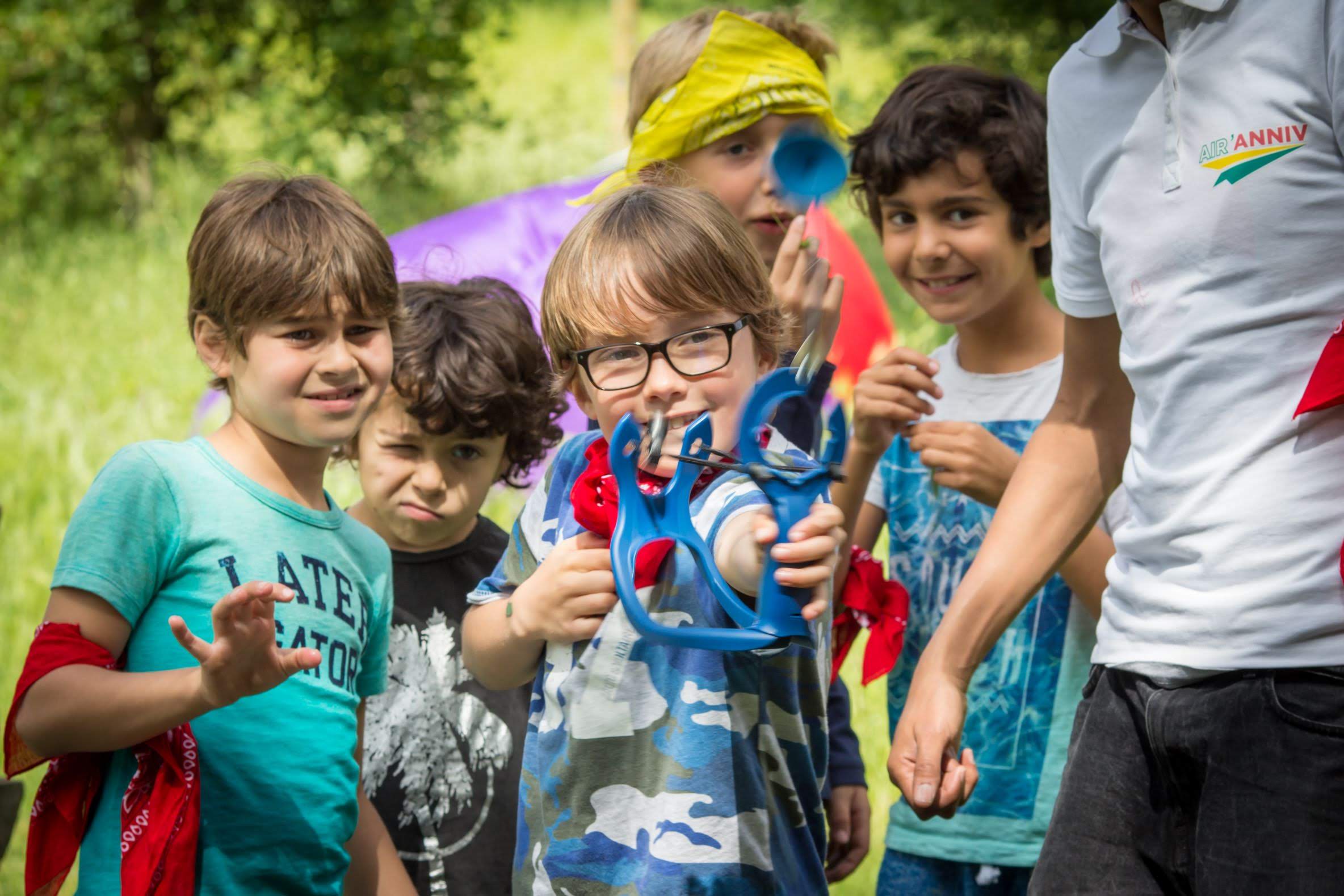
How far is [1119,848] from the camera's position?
188 centimetres

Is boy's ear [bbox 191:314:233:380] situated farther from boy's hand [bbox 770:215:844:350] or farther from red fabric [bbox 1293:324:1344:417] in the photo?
red fabric [bbox 1293:324:1344:417]

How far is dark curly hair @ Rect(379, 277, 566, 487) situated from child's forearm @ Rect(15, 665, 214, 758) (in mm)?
807

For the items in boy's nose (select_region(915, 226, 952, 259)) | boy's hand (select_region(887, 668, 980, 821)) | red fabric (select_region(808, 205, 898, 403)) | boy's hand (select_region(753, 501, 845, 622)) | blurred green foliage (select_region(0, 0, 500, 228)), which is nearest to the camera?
boy's hand (select_region(753, 501, 845, 622))

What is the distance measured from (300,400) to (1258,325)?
139 centimetres

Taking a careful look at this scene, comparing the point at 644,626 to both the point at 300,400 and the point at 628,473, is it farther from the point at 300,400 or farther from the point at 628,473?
the point at 300,400

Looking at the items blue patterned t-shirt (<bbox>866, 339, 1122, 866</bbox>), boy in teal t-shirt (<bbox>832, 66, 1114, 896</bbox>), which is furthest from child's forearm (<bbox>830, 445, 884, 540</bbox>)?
blue patterned t-shirt (<bbox>866, 339, 1122, 866</bbox>)

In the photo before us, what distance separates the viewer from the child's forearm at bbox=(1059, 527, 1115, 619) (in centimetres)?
245

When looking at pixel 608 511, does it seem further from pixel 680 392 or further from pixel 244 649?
pixel 244 649

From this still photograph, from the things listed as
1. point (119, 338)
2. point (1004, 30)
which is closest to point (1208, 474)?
point (119, 338)

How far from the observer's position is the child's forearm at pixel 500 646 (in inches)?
72.1

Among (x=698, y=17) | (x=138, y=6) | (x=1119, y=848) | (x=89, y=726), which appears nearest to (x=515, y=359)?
(x=698, y=17)

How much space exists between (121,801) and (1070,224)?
5.44 feet

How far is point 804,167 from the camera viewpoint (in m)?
2.75

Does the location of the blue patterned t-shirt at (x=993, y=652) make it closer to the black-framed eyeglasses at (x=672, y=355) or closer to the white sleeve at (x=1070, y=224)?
the white sleeve at (x=1070, y=224)
